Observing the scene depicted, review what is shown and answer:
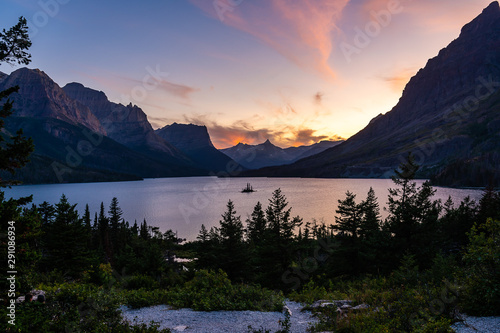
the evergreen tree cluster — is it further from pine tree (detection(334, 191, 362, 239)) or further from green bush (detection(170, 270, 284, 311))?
green bush (detection(170, 270, 284, 311))

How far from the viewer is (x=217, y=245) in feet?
121

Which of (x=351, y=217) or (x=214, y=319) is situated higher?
(x=351, y=217)

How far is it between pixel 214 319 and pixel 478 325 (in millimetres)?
11397

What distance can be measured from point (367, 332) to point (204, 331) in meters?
7.00

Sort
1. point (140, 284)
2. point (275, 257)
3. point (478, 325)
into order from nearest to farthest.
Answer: point (478, 325), point (140, 284), point (275, 257)

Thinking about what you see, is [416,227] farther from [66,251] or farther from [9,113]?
[66,251]

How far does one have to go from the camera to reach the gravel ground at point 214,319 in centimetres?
1234

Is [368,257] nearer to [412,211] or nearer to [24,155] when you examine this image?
[412,211]

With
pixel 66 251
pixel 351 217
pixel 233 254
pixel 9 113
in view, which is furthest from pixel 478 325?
pixel 66 251

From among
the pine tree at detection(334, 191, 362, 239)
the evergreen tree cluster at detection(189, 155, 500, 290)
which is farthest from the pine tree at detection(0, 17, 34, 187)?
the pine tree at detection(334, 191, 362, 239)

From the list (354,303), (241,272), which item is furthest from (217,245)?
(354,303)

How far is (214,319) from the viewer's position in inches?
535

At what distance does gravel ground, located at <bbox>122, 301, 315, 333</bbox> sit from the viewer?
12.3 m

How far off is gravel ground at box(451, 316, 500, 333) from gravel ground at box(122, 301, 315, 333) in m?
6.02
